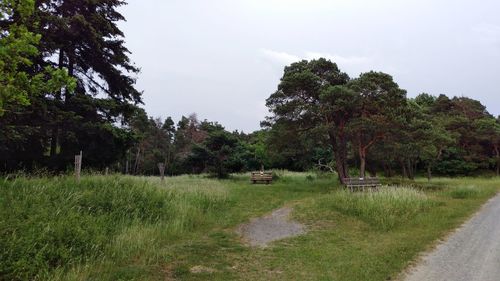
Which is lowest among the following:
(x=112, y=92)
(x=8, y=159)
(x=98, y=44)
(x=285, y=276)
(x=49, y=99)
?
(x=285, y=276)

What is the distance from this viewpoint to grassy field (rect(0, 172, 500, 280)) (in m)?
5.96

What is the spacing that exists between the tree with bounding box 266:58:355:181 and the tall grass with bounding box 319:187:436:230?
6.11 m

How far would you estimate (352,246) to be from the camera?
8078 mm

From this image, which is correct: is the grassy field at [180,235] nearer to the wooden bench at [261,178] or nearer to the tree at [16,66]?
the tree at [16,66]

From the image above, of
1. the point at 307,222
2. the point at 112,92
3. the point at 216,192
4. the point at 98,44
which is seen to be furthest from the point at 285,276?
the point at 112,92

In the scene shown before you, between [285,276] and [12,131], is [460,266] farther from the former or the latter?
[12,131]

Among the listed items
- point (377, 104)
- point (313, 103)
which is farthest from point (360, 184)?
point (313, 103)

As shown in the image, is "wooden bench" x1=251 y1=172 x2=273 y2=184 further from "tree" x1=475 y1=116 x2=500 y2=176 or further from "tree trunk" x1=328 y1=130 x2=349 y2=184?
"tree" x1=475 y1=116 x2=500 y2=176

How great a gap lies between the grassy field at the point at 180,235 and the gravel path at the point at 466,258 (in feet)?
1.17

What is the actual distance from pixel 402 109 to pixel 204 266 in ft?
52.7

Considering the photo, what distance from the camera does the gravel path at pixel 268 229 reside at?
8.80 meters

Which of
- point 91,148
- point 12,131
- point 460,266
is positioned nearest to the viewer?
point 460,266

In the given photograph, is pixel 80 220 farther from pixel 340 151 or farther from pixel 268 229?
pixel 340 151

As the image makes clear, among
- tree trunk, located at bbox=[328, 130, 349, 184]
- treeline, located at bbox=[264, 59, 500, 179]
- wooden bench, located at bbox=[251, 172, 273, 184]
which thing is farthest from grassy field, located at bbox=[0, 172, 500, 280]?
wooden bench, located at bbox=[251, 172, 273, 184]
